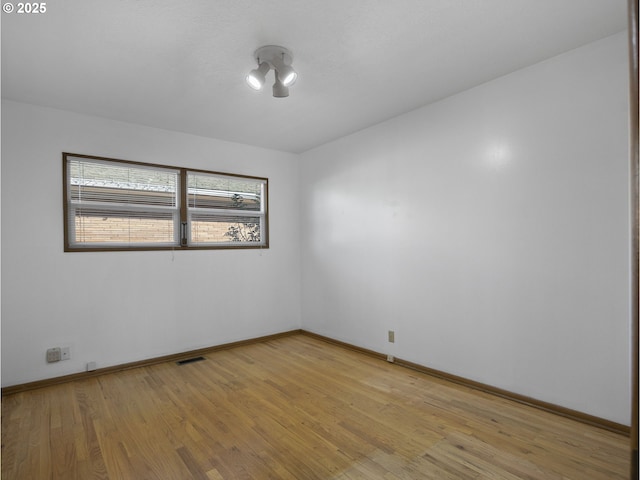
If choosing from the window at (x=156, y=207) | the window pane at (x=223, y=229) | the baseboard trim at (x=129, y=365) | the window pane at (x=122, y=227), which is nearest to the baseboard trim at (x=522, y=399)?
the baseboard trim at (x=129, y=365)

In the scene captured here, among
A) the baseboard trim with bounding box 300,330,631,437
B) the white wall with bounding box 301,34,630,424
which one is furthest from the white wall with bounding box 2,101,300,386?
the baseboard trim with bounding box 300,330,631,437

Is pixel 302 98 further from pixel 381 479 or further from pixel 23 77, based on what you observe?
pixel 381 479

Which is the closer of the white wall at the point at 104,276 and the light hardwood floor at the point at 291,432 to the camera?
the light hardwood floor at the point at 291,432

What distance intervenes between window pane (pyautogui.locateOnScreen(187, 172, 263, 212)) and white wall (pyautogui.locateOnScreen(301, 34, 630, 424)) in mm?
1511

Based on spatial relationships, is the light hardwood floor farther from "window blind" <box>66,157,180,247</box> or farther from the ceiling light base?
the ceiling light base

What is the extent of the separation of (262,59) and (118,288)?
2791mm

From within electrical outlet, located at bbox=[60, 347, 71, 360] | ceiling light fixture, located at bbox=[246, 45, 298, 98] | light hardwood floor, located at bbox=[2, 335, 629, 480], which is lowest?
light hardwood floor, located at bbox=[2, 335, 629, 480]

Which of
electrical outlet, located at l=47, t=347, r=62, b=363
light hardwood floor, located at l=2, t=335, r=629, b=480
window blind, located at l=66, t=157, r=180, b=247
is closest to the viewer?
light hardwood floor, located at l=2, t=335, r=629, b=480

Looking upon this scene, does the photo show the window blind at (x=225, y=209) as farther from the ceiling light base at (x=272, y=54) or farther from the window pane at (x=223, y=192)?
the ceiling light base at (x=272, y=54)

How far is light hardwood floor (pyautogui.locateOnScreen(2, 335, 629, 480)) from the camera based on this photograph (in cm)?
195

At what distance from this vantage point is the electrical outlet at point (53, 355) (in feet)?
10.5

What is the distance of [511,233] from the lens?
9.06 feet

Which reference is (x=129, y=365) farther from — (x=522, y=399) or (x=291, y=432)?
(x=522, y=399)

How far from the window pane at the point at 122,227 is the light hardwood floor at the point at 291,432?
1.44 m
